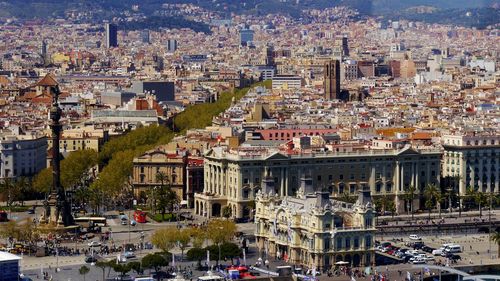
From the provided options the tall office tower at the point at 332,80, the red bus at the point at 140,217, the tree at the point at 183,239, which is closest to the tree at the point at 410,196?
the red bus at the point at 140,217

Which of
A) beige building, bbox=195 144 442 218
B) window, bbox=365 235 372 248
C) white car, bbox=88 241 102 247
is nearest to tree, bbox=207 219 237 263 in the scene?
white car, bbox=88 241 102 247

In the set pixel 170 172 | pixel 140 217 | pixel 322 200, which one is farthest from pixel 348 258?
pixel 170 172

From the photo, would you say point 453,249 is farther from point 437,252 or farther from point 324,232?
point 324,232

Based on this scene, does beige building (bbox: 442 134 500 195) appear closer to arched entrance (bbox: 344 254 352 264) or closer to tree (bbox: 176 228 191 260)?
arched entrance (bbox: 344 254 352 264)

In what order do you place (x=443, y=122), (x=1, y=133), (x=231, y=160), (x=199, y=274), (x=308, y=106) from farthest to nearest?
(x=308, y=106) → (x=443, y=122) → (x=1, y=133) → (x=231, y=160) → (x=199, y=274)

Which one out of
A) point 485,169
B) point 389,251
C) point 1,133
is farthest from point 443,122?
point 389,251

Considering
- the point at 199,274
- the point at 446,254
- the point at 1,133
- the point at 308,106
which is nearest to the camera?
the point at 199,274

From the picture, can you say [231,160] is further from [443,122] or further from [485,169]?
[443,122]
